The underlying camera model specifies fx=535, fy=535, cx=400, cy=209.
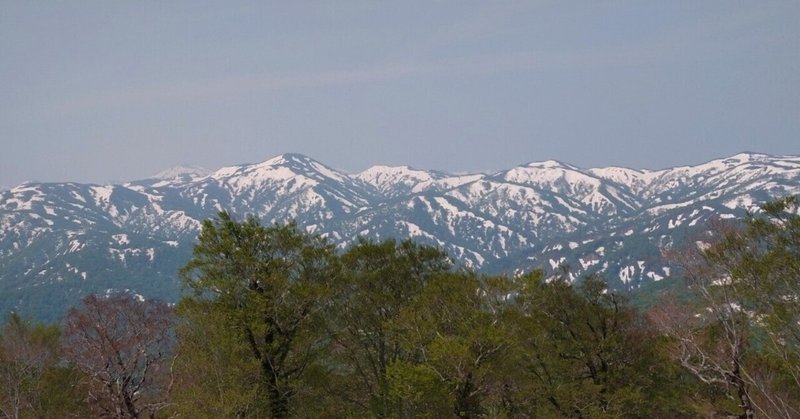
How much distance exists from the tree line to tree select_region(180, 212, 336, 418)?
128mm

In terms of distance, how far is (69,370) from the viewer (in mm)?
55281

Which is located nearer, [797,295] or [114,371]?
[797,295]

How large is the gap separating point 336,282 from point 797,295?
31707 mm

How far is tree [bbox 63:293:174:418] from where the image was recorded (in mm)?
39281

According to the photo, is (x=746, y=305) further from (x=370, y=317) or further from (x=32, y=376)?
(x=32, y=376)

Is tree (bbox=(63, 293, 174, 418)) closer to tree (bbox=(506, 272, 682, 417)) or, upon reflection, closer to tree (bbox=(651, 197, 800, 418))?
tree (bbox=(506, 272, 682, 417))

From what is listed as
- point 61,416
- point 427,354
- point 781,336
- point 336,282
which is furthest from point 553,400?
point 61,416

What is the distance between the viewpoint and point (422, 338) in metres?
36.2

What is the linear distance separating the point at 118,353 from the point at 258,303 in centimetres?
1436

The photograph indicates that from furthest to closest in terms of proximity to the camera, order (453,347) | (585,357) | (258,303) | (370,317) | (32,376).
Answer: (32,376) → (585,357) → (370,317) → (258,303) → (453,347)

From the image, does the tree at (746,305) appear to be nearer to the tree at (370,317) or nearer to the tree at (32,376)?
the tree at (370,317)

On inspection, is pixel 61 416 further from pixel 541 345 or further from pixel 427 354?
pixel 541 345

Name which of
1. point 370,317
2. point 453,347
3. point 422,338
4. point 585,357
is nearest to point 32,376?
point 370,317

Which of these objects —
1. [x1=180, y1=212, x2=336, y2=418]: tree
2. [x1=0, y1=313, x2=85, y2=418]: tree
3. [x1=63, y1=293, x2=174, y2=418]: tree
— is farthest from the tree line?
[x1=0, y1=313, x2=85, y2=418]: tree
